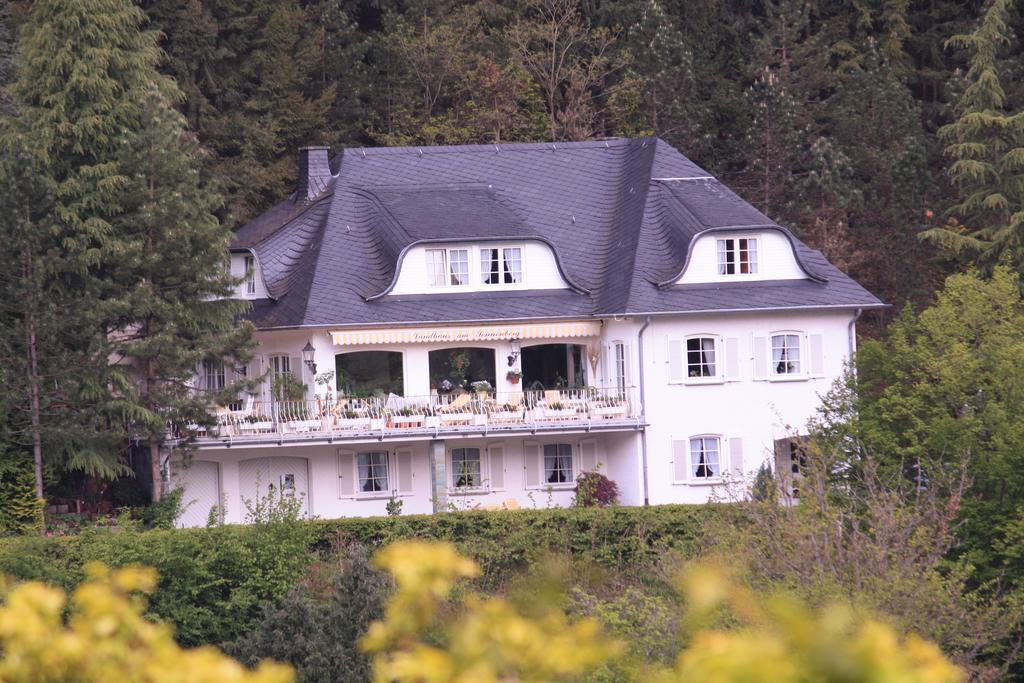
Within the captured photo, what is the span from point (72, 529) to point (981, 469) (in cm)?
1857

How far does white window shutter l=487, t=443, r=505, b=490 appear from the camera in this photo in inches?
1374

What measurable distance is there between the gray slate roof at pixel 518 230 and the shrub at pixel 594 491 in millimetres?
3965

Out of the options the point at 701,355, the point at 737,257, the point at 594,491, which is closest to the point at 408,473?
the point at 594,491

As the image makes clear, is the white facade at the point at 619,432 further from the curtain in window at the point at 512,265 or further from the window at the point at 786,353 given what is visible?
the curtain in window at the point at 512,265

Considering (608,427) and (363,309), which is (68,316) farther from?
(608,427)

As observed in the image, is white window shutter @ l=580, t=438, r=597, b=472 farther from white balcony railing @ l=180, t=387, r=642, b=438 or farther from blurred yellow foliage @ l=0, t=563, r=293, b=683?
blurred yellow foliage @ l=0, t=563, r=293, b=683

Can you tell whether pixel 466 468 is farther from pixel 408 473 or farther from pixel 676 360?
pixel 676 360

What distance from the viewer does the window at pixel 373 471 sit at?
34.4m

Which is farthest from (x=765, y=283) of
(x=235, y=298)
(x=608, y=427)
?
(x=235, y=298)

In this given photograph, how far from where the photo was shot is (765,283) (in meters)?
34.9

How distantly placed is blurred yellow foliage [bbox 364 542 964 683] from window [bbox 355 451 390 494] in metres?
27.9

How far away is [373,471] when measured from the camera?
1356 inches

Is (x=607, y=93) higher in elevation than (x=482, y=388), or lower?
higher

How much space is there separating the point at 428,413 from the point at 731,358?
7.40m
